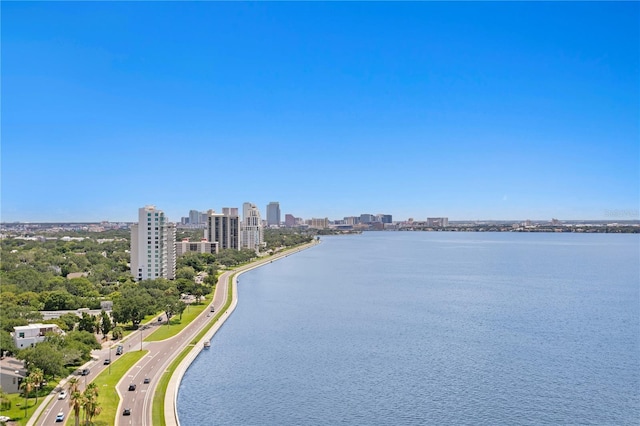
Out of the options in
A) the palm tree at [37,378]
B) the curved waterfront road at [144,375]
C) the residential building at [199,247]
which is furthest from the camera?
the residential building at [199,247]

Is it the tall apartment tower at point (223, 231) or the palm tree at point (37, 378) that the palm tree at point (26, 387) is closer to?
the palm tree at point (37, 378)

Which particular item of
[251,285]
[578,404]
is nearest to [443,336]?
[578,404]

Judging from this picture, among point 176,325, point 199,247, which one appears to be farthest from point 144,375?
point 199,247

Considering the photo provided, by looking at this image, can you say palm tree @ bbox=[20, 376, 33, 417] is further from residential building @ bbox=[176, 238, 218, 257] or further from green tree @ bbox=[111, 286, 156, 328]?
residential building @ bbox=[176, 238, 218, 257]

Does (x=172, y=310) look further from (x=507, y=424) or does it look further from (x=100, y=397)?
(x=507, y=424)

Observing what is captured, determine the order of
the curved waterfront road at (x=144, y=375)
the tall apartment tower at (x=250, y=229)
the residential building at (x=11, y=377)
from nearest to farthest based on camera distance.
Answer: the curved waterfront road at (x=144, y=375)
the residential building at (x=11, y=377)
the tall apartment tower at (x=250, y=229)

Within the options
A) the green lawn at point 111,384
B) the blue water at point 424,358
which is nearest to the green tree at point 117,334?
the green lawn at point 111,384
